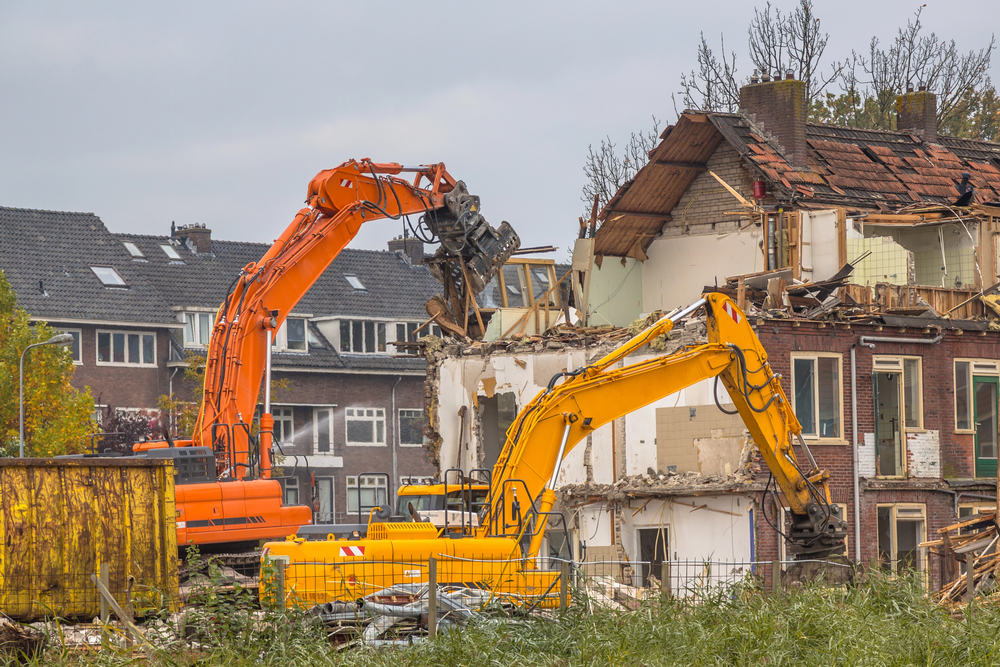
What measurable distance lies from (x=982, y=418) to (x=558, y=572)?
1628cm

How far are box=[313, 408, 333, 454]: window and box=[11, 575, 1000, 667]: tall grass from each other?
38.5 m

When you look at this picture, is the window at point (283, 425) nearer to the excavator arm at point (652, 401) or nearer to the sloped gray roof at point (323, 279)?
the sloped gray roof at point (323, 279)

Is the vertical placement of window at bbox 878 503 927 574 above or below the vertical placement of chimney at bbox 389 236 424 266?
below

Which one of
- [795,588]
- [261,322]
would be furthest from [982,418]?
[261,322]

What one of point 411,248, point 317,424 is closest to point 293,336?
point 317,424

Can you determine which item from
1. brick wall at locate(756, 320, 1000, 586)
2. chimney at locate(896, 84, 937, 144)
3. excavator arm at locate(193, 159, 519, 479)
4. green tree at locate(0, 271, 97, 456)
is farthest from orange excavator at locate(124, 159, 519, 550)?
chimney at locate(896, 84, 937, 144)

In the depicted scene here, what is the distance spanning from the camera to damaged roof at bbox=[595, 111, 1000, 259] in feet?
96.1

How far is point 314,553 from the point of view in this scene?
48.4 ft

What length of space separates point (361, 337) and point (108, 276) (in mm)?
10338

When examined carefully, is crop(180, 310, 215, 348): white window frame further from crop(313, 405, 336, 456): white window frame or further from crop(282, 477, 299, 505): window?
crop(282, 477, 299, 505): window

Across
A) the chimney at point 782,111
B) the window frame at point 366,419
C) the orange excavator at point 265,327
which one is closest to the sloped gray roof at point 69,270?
the window frame at point 366,419

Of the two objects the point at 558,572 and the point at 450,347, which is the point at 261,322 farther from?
the point at 450,347

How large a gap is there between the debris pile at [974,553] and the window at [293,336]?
1405 inches

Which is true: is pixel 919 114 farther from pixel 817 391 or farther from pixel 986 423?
pixel 817 391
